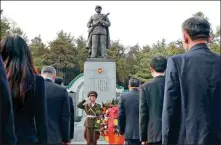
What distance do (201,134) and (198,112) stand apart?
143mm

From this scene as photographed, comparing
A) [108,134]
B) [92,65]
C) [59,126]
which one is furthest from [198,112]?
[92,65]

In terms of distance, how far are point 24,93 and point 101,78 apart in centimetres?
1279

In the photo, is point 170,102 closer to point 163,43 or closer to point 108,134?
point 108,134

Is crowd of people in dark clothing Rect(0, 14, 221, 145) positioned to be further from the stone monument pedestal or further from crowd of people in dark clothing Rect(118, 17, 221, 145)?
the stone monument pedestal

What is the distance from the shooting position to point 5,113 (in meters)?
2.03

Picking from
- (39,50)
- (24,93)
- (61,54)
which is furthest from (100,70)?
(39,50)

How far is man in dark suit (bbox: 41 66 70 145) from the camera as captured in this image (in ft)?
15.1

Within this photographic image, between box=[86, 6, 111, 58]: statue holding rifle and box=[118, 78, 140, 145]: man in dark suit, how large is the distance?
9909mm

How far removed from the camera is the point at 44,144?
290cm

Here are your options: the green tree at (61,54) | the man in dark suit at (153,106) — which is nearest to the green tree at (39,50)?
the green tree at (61,54)

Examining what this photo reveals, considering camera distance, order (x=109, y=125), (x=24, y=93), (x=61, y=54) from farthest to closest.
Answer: (x=61, y=54) → (x=109, y=125) → (x=24, y=93)

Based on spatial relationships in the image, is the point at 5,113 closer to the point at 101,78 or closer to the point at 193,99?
the point at 193,99

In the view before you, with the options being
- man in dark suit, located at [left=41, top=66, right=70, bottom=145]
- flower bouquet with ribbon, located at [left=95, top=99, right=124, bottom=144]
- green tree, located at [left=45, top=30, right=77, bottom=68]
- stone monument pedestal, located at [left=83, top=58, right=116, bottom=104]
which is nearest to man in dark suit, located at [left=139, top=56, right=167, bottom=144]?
man in dark suit, located at [left=41, top=66, right=70, bottom=145]

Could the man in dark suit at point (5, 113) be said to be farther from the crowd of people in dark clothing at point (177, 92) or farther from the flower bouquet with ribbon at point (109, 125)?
the flower bouquet with ribbon at point (109, 125)
